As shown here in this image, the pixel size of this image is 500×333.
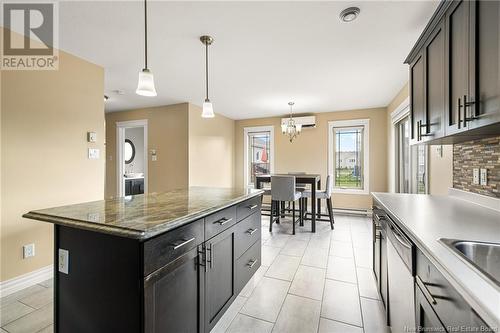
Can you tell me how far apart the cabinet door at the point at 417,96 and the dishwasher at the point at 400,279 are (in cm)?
102

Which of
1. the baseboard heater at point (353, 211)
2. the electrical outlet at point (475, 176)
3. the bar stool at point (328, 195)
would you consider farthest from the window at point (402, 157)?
the electrical outlet at point (475, 176)

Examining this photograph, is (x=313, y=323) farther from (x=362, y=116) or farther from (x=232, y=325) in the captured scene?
(x=362, y=116)

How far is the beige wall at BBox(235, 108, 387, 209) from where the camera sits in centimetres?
497

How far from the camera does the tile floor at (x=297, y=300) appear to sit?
1.71 metres

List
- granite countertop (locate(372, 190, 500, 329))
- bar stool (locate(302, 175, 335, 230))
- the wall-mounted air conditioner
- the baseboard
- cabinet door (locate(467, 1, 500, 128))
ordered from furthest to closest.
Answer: the wall-mounted air conditioner, bar stool (locate(302, 175, 335, 230)), the baseboard, cabinet door (locate(467, 1, 500, 128)), granite countertop (locate(372, 190, 500, 329))

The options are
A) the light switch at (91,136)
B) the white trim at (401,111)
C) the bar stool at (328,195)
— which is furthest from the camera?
the bar stool at (328,195)

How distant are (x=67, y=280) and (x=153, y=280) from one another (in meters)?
0.55

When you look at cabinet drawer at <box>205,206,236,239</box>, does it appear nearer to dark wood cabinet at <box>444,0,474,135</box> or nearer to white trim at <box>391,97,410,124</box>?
dark wood cabinet at <box>444,0,474,135</box>

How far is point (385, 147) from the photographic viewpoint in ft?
16.2

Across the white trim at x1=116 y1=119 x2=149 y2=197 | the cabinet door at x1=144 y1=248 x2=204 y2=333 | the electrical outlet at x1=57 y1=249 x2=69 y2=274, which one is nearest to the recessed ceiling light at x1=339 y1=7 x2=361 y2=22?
the cabinet door at x1=144 y1=248 x2=204 y2=333

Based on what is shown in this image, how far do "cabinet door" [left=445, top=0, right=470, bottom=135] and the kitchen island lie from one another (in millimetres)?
1550

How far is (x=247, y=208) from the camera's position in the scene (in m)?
2.06

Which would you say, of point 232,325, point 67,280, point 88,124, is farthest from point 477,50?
point 88,124

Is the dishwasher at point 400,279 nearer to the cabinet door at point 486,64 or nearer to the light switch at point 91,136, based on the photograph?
the cabinet door at point 486,64
